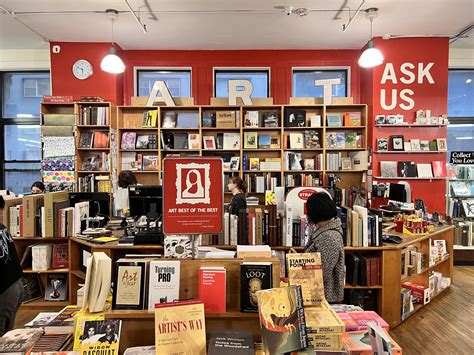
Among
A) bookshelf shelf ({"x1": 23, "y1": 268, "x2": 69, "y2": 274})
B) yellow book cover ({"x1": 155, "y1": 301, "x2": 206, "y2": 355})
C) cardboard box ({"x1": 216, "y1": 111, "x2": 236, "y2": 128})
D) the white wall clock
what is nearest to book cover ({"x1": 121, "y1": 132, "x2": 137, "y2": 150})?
the white wall clock

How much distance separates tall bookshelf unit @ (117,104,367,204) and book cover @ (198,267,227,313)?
15.6 feet

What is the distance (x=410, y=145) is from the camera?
6348 mm

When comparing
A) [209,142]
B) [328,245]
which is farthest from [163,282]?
[209,142]

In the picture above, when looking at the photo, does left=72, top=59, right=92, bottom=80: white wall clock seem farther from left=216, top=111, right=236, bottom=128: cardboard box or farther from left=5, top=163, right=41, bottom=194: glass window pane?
left=216, top=111, right=236, bottom=128: cardboard box

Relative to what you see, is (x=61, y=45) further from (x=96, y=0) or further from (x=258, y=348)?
(x=258, y=348)

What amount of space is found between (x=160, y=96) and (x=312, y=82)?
284cm

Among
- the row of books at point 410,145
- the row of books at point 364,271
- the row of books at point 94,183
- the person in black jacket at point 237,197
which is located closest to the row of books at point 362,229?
the row of books at point 364,271

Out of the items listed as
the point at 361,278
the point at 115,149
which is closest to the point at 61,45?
the point at 115,149

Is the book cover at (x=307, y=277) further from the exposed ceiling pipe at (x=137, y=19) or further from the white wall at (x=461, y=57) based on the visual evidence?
the white wall at (x=461, y=57)

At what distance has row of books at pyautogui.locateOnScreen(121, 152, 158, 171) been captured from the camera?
6797 millimetres

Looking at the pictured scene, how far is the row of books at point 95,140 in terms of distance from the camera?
Answer: 650cm

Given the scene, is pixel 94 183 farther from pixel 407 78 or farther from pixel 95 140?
pixel 407 78

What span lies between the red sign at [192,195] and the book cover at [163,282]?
0.17 meters

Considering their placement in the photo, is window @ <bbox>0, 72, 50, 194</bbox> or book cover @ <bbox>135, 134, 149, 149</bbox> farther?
window @ <bbox>0, 72, 50, 194</bbox>
